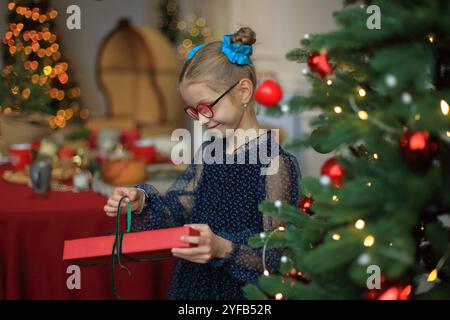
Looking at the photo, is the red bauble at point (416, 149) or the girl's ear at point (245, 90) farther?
the girl's ear at point (245, 90)

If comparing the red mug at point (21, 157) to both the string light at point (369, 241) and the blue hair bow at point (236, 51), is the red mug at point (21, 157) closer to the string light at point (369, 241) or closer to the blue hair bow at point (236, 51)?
the blue hair bow at point (236, 51)

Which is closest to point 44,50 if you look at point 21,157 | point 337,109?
point 21,157

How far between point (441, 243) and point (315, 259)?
29 centimetres

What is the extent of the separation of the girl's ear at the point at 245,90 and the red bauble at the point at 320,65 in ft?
1.04

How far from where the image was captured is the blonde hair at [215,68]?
146cm

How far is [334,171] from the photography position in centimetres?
109

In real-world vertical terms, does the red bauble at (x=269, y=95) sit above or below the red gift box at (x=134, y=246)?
above

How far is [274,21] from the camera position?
5.72 m

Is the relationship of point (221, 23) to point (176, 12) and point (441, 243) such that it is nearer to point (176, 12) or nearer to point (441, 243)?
point (176, 12)

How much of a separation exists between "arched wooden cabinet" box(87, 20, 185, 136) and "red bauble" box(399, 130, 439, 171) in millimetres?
5357

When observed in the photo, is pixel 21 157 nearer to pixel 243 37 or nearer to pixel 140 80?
pixel 243 37

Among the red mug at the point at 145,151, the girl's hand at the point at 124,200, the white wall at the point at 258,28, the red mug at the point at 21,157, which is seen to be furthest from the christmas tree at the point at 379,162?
the white wall at the point at 258,28

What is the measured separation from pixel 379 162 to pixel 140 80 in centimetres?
628
